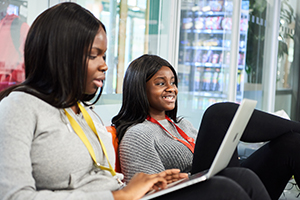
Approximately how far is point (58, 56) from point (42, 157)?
28 centimetres

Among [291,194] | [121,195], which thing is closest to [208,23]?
[291,194]

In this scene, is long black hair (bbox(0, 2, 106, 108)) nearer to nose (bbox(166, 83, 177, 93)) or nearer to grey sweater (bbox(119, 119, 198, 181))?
grey sweater (bbox(119, 119, 198, 181))

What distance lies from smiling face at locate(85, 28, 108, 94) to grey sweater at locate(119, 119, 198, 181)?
1.43 ft

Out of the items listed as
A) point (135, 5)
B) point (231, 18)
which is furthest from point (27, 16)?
point (231, 18)

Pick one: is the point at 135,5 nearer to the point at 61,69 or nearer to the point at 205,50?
the point at 205,50

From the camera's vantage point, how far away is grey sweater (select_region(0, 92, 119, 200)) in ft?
2.59

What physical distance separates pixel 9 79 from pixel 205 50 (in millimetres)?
2347

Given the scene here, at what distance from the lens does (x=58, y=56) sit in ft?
3.05

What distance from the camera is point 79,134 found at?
974 mm

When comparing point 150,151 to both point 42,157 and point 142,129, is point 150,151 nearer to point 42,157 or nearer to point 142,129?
point 142,129

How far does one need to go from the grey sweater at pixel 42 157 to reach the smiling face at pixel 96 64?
108 millimetres

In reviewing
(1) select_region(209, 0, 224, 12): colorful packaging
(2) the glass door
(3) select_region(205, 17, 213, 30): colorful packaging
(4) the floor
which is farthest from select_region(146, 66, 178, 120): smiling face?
(1) select_region(209, 0, 224, 12): colorful packaging

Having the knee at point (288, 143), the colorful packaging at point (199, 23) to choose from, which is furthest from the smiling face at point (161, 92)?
the colorful packaging at point (199, 23)

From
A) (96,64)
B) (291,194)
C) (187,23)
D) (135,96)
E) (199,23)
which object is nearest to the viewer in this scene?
(96,64)
